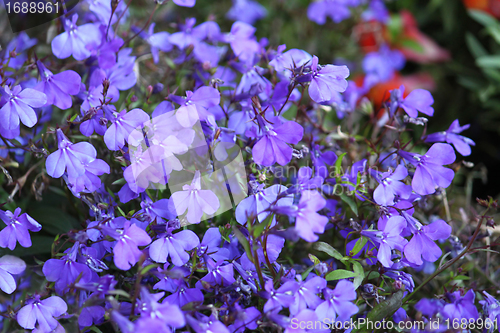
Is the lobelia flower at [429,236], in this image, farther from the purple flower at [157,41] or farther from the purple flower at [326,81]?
the purple flower at [157,41]

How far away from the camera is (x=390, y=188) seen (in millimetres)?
712

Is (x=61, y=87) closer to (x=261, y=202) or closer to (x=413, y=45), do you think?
(x=261, y=202)

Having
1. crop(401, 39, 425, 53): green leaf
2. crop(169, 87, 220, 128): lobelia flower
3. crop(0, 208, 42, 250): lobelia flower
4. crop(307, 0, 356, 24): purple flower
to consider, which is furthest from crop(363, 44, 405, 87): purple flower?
crop(0, 208, 42, 250): lobelia flower

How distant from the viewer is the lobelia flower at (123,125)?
0.68 meters

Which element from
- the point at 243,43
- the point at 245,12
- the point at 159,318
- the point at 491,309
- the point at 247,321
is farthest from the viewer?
the point at 245,12

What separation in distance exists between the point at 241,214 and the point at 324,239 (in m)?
0.30

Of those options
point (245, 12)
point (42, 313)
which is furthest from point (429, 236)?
point (245, 12)

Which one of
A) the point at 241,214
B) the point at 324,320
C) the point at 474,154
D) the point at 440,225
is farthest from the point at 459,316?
the point at 474,154

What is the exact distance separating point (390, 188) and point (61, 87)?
637mm

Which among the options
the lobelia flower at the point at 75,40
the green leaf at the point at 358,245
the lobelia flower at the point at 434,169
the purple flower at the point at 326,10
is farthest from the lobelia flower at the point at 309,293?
the purple flower at the point at 326,10

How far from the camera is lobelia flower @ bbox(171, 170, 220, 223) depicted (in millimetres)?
655

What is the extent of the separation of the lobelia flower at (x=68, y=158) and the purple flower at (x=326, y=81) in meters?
0.40

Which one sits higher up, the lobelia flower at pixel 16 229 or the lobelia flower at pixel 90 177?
the lobelia flower at pixel 90 177

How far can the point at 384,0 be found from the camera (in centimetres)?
170
